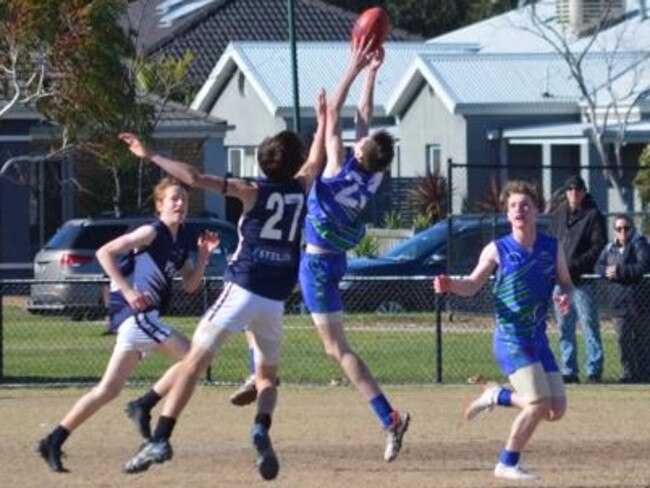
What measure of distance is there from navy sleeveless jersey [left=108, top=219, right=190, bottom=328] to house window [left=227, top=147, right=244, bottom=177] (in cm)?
3648

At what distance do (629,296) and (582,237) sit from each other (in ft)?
2.45

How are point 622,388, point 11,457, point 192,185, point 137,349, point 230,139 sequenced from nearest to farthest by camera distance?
point 192,185 → point 137,349 → point 11,457 → point 622,388 → point 230,139

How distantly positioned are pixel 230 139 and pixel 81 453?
120ft

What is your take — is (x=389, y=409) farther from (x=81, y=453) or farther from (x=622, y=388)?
(x=622, y=388)

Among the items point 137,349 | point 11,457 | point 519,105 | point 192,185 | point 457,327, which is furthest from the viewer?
point 519,105

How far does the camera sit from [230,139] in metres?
49.9

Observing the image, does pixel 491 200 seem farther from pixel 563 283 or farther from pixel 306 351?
pixel 563 283

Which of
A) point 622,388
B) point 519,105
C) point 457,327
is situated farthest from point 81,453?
point 519,105

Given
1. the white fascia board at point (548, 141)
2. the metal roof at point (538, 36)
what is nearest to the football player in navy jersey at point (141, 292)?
the white fascia board at point (548, 141)

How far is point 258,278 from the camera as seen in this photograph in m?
12.0

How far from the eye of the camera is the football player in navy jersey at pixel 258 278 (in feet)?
38.9

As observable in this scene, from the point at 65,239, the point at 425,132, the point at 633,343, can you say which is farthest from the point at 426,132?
the point at 633,343

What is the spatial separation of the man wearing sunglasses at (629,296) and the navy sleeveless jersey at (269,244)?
25.8 feet

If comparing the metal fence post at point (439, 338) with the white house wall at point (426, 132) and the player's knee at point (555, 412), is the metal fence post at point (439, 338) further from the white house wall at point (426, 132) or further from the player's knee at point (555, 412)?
the white house wall at point (426, 132)
